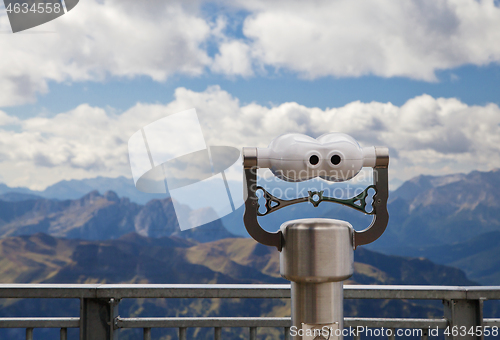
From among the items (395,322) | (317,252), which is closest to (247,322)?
(395,322)

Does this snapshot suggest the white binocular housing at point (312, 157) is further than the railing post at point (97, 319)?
No

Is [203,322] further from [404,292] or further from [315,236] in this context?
[315,236]

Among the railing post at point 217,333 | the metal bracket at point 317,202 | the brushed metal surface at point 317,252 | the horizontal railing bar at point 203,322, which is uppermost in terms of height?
the metal bracket at point 317,202

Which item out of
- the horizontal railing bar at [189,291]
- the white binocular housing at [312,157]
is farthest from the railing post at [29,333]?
the white binocular housing at [312,157]

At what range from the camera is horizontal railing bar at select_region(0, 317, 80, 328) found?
1620mm

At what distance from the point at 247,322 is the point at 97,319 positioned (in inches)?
24.4

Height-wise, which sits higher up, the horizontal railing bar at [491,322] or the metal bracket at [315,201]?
the metal bracket at [315,201]

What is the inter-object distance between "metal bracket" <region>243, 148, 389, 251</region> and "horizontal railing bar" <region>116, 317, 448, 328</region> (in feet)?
2.55

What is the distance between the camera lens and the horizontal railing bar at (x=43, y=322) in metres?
1.62

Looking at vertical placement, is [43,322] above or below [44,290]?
below

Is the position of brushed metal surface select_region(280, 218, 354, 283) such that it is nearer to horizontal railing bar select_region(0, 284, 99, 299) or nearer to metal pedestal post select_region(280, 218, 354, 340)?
metal pedestal post select_region(280, 218, 354, 340)

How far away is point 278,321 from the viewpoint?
1.63 m

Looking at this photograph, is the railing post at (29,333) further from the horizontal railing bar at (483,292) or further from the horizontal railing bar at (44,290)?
the horizontal railing bar at (483,292)

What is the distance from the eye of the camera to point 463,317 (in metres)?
1.62
